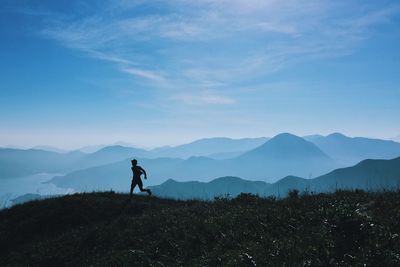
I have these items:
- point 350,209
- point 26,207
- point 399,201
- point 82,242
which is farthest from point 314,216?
point 26,207

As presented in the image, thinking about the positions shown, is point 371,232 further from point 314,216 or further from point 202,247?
point 202,247

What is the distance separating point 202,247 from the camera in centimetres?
1208

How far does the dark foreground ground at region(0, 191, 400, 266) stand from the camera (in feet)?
30.3

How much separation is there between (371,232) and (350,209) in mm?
1692

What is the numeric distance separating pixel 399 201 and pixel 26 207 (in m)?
27.3

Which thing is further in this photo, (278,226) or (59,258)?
(59,258)

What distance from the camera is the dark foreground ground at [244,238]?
30.3 ft

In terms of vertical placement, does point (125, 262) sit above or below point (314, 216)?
below

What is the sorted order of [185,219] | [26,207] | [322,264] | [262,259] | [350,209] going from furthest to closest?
[26,207]
[185,219]
[350,209]
[262,259]
[322,264]

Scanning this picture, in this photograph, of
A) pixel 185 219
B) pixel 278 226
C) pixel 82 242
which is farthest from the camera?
pixel 82 242

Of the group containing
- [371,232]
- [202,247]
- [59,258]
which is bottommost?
[59,258]

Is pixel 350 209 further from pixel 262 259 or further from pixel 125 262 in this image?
pixel 125 262

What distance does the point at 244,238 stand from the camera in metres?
11.5

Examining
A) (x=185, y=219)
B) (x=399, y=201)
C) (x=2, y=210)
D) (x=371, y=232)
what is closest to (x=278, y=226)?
(x=371, y=232)
